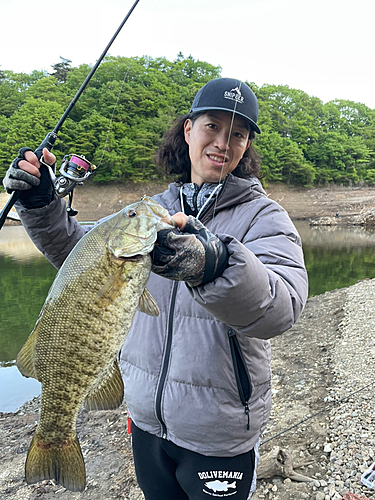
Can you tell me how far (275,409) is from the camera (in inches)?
213

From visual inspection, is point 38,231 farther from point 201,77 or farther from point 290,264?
point 201,77

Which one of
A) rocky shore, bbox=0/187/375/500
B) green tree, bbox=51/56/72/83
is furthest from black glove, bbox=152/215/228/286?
green tree, bbox=51/56/72/83

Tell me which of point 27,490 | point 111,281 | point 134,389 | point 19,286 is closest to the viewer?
point 111,281

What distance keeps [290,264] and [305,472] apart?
10.5ft

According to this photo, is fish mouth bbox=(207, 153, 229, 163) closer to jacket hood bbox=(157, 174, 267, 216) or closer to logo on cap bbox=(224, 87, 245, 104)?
jacket hood bbox=(157, 174, 267, 216)

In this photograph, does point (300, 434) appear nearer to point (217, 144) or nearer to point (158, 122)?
point (217, 144)

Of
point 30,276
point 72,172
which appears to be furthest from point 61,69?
point 72,172

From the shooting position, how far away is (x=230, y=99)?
7.48 feet

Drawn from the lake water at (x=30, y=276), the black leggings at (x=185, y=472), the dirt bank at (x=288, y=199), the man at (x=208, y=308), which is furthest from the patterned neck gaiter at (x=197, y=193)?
the dirt bank at (x=288, y=199)

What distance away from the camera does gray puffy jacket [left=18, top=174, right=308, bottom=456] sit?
1798 millimetres

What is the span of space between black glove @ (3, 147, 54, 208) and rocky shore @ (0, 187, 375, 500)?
3339 millimetres

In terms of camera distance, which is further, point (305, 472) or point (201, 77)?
point (201, 77)

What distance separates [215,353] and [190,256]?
711 millimetres

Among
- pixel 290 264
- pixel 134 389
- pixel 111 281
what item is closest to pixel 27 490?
pixel 134 389
